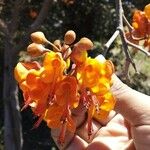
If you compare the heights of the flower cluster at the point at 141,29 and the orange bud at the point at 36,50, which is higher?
the orange bud at the point at 36,50

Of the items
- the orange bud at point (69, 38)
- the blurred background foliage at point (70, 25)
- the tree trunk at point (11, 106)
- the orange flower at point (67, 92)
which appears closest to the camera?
the orange flower at point (67, 92)

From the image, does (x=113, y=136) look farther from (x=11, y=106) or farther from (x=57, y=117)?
(x=11, y=106)

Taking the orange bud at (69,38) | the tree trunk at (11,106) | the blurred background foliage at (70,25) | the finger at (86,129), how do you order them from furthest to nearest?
the blurred background foliage at (70,25) < the tree trunk at (11,106) < the finger at (86,129) < the orange bud at (69,38)

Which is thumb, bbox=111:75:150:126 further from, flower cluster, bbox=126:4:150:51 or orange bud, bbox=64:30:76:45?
flower cluster, bbox=126:4:150:51

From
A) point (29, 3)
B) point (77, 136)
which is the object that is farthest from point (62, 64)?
point (29, 3)

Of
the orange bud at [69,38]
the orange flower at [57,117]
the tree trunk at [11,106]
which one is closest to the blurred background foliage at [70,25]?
the tree trunk at [11,106]

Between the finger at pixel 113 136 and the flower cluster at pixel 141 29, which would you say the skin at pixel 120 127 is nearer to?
the finger at pixel 113 136

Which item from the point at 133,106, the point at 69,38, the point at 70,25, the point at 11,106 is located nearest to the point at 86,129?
the point at 133,106

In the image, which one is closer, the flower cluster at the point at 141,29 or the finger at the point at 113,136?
the finger at the point at 113,136
